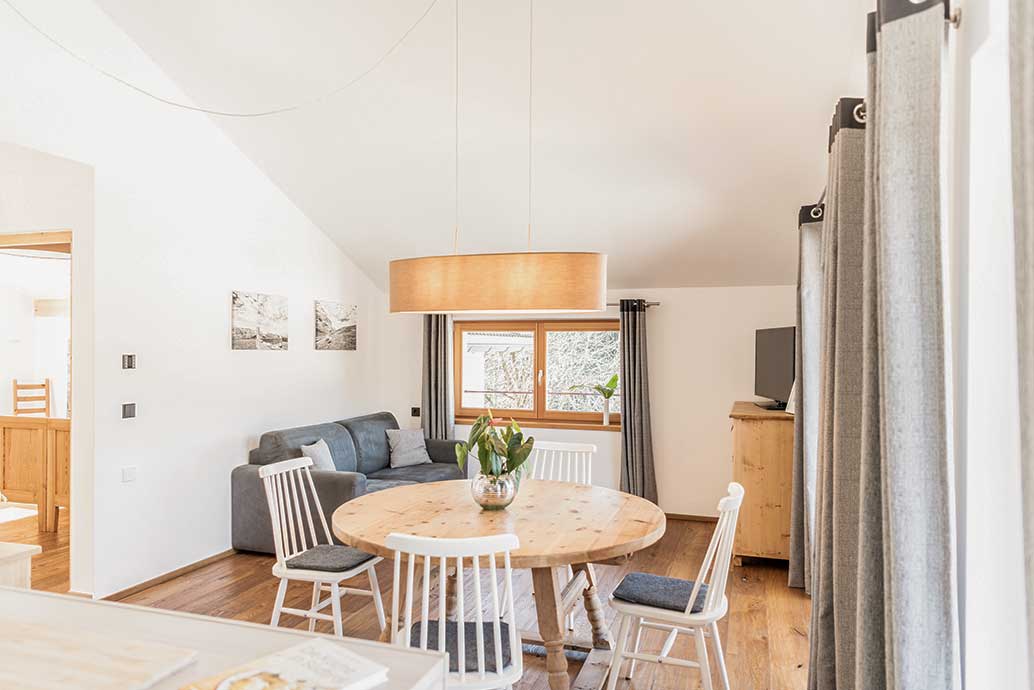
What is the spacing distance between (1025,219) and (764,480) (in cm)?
433

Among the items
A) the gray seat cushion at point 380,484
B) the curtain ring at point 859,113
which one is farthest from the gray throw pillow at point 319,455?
the curtain ring at point 859,113

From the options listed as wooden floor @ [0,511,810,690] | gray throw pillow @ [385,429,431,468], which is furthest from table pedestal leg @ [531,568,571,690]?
gray throw pillow @ [385,429,431,468]

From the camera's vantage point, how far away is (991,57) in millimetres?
1126

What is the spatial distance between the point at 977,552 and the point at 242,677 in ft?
3.83

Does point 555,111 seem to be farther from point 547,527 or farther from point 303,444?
point 303,444

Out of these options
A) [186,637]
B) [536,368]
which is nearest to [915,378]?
[186,637]

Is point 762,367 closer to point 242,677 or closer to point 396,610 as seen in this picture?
point 396,610

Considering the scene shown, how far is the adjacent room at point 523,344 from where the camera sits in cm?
116

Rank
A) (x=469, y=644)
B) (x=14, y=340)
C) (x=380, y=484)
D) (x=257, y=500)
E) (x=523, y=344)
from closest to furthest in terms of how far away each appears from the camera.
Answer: (x=469, y=644) → (x=257, y=500) → (x=380, y=484) → (x=523, y=344) → (x=14, y=340)

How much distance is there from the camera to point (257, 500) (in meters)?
4.96

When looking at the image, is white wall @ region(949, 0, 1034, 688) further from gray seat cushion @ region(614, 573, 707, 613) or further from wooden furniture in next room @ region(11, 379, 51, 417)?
wooden furniture in next room @ region(11, 379, 51, 417)

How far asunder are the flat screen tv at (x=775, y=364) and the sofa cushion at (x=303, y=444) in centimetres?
314

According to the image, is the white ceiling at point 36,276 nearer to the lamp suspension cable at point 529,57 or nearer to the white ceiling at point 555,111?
the white ceiling at point 555,111

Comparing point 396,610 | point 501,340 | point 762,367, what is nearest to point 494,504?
point 396,610
